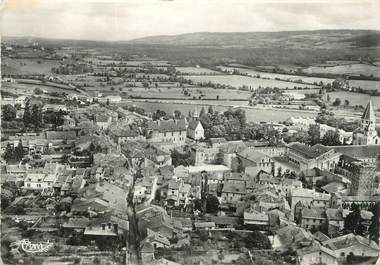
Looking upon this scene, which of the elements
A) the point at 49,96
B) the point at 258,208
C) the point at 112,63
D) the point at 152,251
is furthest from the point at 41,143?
the point at 258,208

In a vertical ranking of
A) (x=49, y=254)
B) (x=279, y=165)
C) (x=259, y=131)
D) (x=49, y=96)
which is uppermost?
(x=49, y=96)

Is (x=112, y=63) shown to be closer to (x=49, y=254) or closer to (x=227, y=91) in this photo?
(x=227, y=91)

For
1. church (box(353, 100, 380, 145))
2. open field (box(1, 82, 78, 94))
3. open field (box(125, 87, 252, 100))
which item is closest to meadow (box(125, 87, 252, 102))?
open field (box(125, 87, 252, 100))

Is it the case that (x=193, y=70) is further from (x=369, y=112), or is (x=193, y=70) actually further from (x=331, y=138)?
(x=369, y=112)

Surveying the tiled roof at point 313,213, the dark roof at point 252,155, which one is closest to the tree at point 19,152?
the dark roof at point 252,155

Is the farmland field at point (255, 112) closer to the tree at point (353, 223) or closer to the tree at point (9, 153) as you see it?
the tree at point (353, 223)

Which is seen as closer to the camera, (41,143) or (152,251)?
(152,251)

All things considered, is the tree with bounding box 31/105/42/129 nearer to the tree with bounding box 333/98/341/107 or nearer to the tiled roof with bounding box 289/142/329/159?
the tiled roof with bounding box 289/142/329/159

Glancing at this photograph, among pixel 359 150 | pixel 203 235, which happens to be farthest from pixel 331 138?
pixel 203 235
